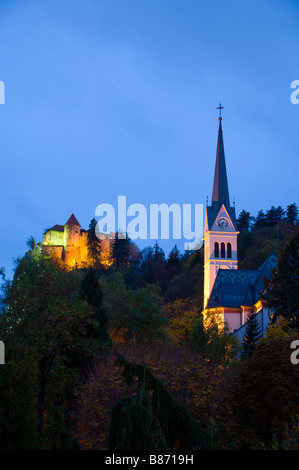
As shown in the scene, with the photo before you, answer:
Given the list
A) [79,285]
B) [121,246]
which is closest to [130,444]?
[79,285]

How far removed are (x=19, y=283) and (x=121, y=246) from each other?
319 feet

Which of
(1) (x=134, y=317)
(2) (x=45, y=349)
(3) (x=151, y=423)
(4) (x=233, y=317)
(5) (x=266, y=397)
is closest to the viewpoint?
(3) (x=151, y=423)

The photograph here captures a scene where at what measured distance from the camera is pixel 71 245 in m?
143

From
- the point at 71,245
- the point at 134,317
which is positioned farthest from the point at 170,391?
the point at 71,245

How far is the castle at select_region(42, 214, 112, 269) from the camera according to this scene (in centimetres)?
13425

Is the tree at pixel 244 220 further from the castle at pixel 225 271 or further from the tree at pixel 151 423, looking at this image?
the tree at pixel 151 423

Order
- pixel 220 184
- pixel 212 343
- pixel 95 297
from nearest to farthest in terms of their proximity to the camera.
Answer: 1. pixel 95 297
2. pixel 212 343
3. pixel 220 184

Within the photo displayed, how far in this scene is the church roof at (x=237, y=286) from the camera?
71812 millimetres

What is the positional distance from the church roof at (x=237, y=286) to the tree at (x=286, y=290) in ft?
99.6

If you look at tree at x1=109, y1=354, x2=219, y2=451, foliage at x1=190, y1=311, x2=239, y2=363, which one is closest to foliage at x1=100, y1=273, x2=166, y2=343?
foliage at x1=190, y1=311, x2=239, y2=363

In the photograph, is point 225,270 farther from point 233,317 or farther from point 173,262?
point 173,262

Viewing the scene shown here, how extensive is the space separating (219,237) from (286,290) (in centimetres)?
4487

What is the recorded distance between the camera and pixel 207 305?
253ft
